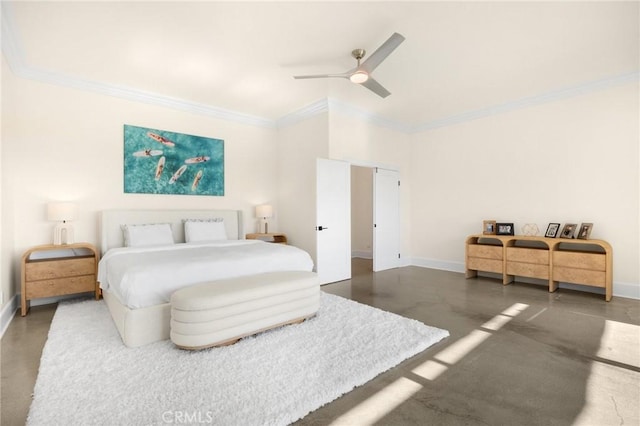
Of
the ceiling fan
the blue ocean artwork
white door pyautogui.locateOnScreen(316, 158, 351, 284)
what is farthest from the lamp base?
the ceiling fan

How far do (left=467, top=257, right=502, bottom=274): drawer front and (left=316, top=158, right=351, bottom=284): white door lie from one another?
7.09 ft

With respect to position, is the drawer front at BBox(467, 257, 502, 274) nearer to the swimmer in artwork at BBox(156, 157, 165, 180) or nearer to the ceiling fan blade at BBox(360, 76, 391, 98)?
the ceiling fan blade at BBox(360, 76, 391, 98)

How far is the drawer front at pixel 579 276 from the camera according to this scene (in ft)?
13.0

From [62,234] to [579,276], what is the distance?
6960 millimetres

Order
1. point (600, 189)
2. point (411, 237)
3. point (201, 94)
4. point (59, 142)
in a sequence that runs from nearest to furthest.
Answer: point (59, 142)
point (600, 189)
point (201, 94)
point (411, 237)

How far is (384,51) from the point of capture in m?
2.85

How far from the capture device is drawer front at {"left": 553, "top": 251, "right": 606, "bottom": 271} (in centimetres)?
396

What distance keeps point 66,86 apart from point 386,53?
13.8ft

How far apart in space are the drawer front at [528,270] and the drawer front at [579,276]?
128 millimetres

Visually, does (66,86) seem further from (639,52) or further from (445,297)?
(639,52)

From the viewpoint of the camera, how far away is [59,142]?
13.1 feet

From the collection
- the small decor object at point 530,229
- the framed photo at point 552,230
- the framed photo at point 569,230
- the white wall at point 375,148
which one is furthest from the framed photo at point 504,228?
the white wall at point 375,148

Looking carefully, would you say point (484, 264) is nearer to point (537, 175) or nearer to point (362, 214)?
point (537, 175)

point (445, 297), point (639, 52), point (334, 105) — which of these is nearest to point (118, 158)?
point (334, 105)
